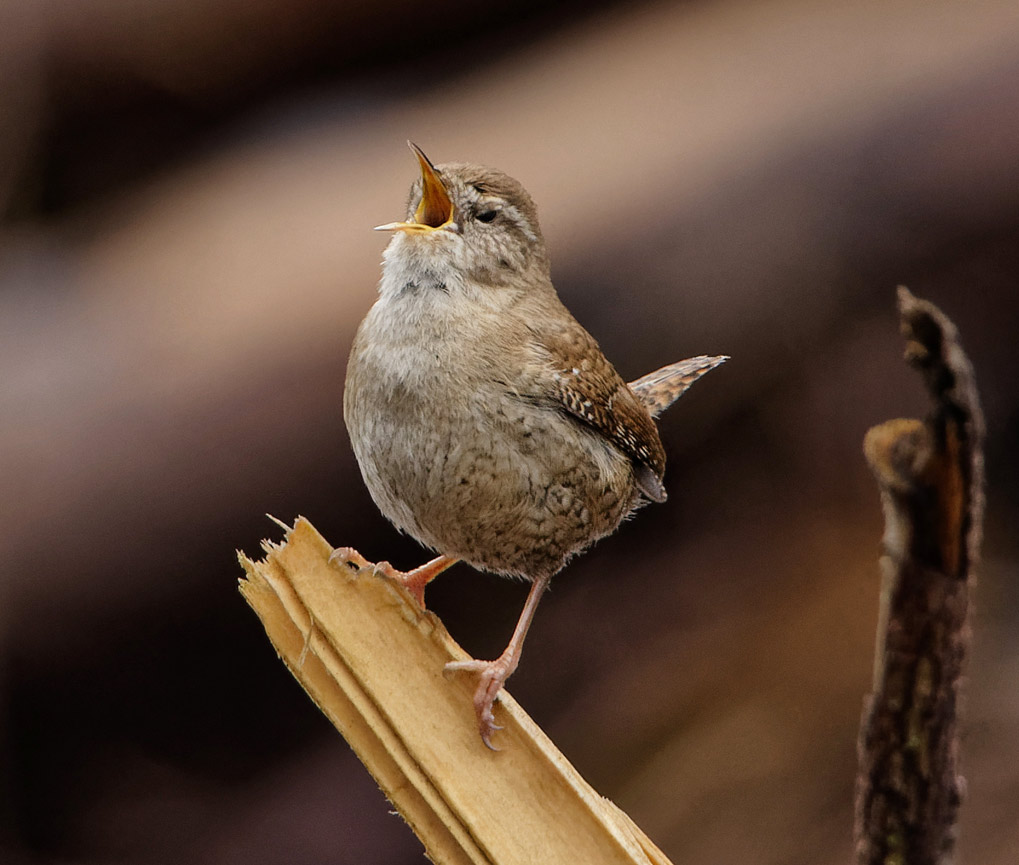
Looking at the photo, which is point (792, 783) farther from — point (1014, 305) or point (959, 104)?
point (959, 104)

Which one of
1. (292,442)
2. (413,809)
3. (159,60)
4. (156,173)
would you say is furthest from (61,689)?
(413,809)

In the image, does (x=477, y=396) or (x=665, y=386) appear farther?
(x=665, y=386)

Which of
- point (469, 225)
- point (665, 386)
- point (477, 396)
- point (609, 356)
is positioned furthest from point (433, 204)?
point (609, 356)

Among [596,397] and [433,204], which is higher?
[433,204]

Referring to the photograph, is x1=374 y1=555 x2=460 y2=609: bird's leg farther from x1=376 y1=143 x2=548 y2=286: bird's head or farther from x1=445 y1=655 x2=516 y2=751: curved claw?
x1=376 y1=143 x2=548 y2=286: bird's head

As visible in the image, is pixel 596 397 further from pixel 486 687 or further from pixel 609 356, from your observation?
pixel 609 356

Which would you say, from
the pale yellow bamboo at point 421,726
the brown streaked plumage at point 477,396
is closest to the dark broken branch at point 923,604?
the pale yellow bamboo at point 421,726
